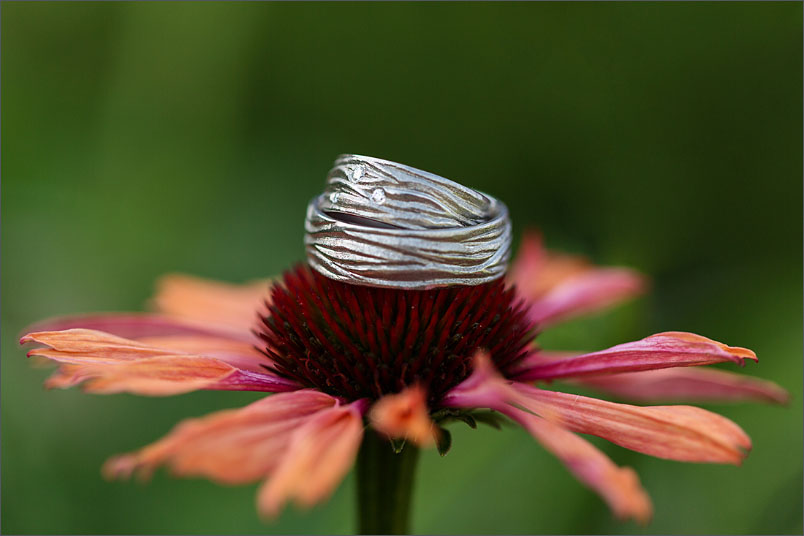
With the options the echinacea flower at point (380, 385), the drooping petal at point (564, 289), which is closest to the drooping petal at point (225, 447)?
the echinacea flower at point (380, 385)

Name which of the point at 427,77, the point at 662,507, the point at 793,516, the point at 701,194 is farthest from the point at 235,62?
the point at 793,516

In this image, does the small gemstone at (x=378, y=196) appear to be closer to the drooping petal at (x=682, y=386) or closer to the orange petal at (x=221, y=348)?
the orange petal at (x=221, y=348)

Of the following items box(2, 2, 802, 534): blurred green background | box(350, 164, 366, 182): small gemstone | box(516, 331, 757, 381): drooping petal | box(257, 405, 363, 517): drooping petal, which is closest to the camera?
box(257, 405, 363, 517): drooping petal

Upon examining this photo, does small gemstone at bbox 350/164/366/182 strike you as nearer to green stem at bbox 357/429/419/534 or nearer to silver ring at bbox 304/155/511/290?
silver ring at bbox 304/155/511/290

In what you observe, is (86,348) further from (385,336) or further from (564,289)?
(564,289)

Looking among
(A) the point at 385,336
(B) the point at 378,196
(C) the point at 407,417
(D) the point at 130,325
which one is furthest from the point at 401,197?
(D) the point at 130,325

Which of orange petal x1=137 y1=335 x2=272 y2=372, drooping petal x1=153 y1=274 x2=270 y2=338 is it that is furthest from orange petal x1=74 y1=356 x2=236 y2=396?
drooping petal x1=153 y1=274 x2=270 y2=338

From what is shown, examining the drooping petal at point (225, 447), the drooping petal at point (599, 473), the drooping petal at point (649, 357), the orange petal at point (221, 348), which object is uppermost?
the drooping petal at point (649, 357)
